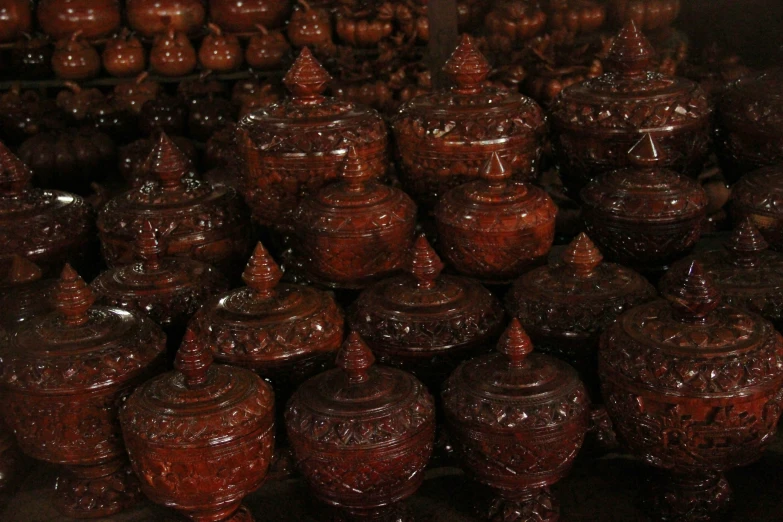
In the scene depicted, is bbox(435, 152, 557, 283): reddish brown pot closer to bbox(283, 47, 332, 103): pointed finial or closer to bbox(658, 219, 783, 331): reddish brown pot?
bbox(658, 219, 783, 331): reddish brown pot

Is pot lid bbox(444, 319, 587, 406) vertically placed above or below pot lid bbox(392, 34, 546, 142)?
below

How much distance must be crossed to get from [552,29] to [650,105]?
2.29m

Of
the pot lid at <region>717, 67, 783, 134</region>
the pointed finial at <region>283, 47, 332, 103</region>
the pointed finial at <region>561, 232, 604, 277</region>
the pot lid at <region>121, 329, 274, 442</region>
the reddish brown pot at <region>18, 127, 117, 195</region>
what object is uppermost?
the pointed finial at <region>283, 47, 332, 103</region>

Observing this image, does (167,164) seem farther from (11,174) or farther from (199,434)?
(199,434)

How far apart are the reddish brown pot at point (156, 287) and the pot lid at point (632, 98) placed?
1.13 meters

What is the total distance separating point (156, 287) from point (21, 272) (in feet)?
1.30

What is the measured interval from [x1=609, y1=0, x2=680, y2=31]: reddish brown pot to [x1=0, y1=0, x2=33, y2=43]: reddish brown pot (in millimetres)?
3199

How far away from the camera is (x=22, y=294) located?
93.6 inches

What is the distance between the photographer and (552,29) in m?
4.68

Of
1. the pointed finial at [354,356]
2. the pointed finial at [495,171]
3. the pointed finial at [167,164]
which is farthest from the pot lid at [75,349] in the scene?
the pointed finial at [495,171]

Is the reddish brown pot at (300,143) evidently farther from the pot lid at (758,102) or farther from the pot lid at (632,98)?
the pot lid at (758,102)

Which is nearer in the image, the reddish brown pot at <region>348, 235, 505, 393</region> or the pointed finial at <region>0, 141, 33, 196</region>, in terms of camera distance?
the reddish brown pot at <region>348, 235, 505, 393</region>

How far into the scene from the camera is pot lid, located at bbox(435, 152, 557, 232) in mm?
2289

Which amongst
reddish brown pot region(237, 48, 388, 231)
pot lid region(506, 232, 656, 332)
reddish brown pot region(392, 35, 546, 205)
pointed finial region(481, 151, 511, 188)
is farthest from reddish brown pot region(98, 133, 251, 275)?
pot lid region(506, 232, 656, 332)
